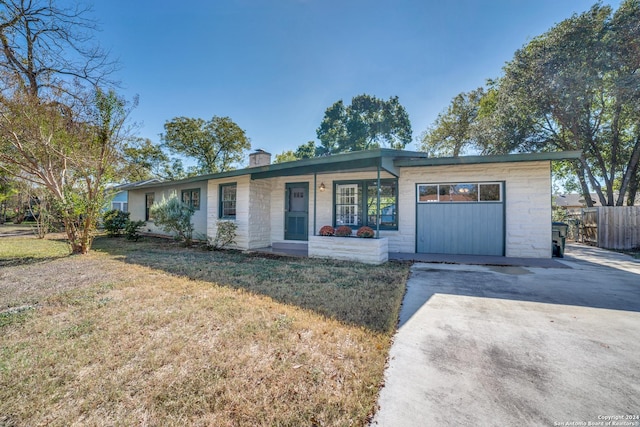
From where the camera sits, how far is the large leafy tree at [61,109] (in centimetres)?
644

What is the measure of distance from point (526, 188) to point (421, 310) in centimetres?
554

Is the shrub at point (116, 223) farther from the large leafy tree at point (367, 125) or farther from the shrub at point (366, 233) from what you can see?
the large leafy tree at point (367, 125)

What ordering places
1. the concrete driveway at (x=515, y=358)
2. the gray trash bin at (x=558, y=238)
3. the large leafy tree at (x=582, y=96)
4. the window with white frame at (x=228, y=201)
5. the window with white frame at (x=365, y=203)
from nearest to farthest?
the concrete driveway at (x=515, y=358), the gray trash bin at (x=558, y=238), the window with white frame at (x=365, y=203), the window with white frame at (x=228, y=201), the large leafy tree at (x=582, y=96)

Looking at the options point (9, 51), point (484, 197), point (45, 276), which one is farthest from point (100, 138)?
point (484, 197)

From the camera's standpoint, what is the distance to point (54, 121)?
295 inches

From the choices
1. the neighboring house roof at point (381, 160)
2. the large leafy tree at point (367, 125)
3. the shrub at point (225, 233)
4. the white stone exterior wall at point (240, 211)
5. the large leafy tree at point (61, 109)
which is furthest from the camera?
the large leafy tree at point (367, 125)

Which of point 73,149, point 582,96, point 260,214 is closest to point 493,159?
point 260,214

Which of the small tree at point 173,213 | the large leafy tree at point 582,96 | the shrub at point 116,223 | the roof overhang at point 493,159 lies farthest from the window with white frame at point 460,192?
the shrub at point 116,223

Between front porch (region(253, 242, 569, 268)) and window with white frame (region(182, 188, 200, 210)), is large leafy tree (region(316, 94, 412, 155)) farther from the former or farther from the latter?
front porch (region(253, 242, 569, 268))

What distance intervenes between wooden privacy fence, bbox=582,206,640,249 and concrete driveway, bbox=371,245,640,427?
7459mm

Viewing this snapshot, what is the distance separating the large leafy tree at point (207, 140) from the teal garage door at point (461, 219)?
1948 cm

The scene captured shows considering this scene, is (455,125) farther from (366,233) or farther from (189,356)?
(189,356)

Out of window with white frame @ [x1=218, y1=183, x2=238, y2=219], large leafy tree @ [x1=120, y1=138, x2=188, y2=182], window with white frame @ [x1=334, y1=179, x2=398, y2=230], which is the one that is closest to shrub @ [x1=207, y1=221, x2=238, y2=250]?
window with white frame @ [x1=218, y1=183, x2=238, y2=219]

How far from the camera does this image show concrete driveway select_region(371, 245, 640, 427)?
1.69 meters
